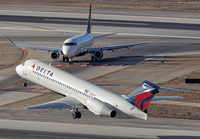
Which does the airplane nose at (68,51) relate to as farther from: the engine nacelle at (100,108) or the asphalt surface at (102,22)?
the asphalt surface at (102,22)

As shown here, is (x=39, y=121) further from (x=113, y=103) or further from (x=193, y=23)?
(x=193, y=23)

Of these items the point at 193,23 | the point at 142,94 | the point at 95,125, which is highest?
the point at 193,23

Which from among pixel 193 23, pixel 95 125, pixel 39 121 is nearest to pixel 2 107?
pixel 39 121

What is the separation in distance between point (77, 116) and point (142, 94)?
396 inches

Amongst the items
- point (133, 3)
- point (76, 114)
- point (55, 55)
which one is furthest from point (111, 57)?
point (133, 3)

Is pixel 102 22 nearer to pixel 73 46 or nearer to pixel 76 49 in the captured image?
pixel 76 49

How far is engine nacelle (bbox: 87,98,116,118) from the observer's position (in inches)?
1907

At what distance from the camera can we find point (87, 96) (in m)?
53.6

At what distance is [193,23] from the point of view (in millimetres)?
123312

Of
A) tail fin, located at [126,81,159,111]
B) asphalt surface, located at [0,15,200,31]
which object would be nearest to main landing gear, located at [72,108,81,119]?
tail fin, located at [126,81,159,111]

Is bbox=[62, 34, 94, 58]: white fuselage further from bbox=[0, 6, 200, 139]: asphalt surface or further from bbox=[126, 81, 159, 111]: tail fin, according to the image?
bbox=[126, 81, 159, 111]: tail fin

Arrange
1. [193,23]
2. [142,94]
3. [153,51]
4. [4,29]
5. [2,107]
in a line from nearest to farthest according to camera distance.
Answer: [142,94] < [2,107] < [153,51] < [4,29] < [193,23]

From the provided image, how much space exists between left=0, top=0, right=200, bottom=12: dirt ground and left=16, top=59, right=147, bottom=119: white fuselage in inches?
3315

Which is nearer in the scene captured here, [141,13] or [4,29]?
[4,29]
